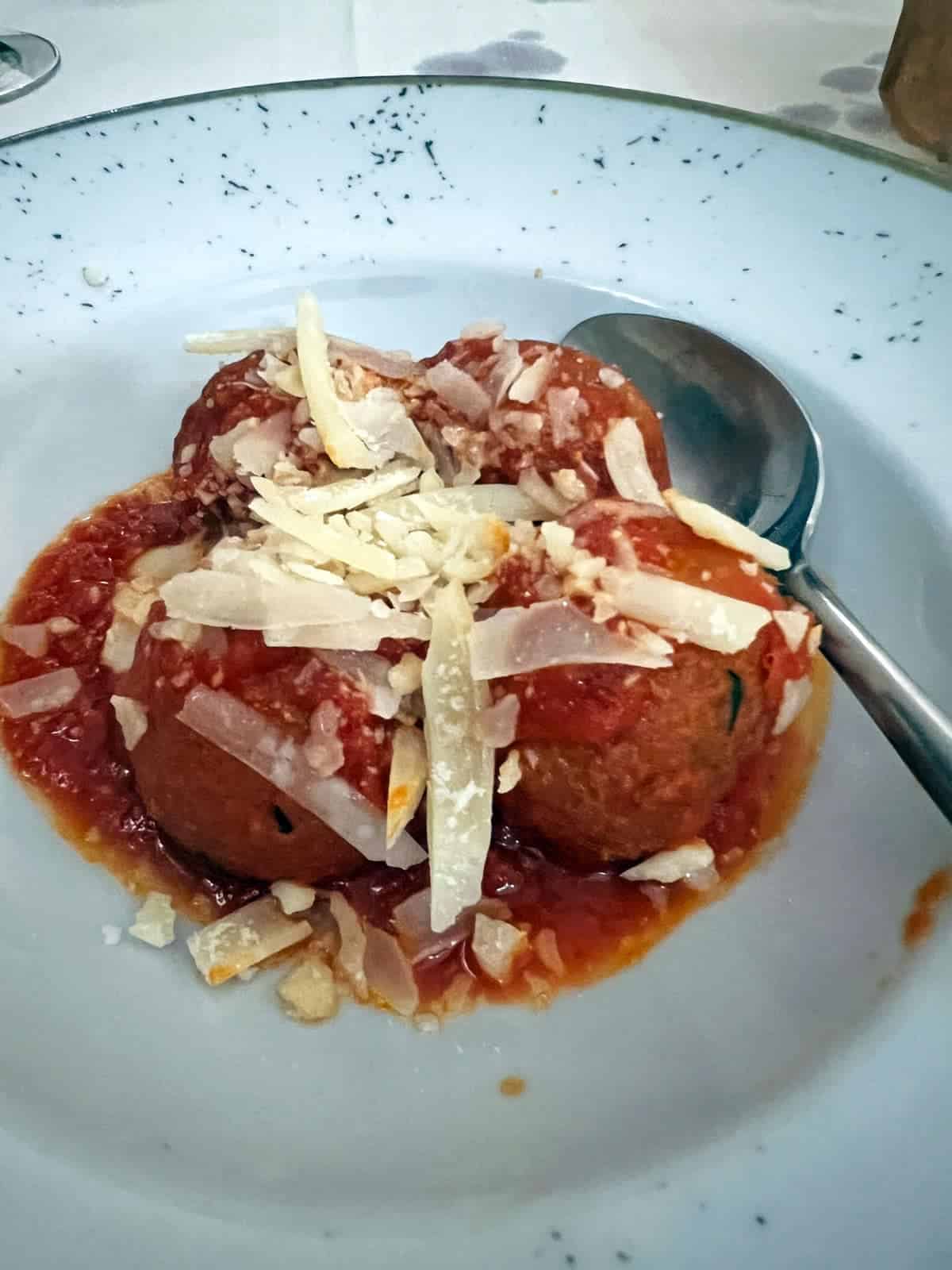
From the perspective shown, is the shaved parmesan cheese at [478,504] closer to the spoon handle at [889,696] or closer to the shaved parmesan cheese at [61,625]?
the spoon handle at [889,696]

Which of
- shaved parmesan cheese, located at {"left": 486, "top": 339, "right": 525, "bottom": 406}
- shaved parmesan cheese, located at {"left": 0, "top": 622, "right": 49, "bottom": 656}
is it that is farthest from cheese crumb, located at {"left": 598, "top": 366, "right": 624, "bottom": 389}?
shaved parmesan cheese, located at {"left": 0, "top": 622, "right": 49, "bottom": 656}

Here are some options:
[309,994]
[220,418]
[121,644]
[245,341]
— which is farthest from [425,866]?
[245,341]

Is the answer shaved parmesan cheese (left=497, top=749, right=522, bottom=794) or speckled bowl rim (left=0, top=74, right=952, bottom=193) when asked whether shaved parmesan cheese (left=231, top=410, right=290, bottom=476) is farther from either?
speckled bowl rim (left=0, top=74, right=952, bottom=193)

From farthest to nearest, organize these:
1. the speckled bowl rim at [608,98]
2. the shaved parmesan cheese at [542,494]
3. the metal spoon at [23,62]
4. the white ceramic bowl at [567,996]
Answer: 1. the metal spoon at [23,62]
2. the speckled bowl rim at [608,98]
3. the shaved parmesan cheese at [542,494]
4. the white ceramic bowl at [567,996]

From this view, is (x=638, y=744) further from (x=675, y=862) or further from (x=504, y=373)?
(x=504, y=373)

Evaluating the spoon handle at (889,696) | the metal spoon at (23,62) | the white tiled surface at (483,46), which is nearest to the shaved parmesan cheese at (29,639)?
the spoon handle at (889,696)
